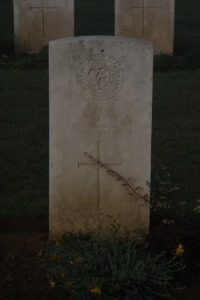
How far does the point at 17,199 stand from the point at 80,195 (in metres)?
1.31

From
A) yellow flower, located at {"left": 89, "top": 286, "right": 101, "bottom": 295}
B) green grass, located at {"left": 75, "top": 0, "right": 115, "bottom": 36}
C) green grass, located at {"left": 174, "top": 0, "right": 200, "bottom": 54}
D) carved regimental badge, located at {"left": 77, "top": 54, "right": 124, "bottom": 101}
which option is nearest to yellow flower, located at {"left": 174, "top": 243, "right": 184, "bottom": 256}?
yellow flower, located at {"left": 89, "top": 286, "right": 101, "bottom": 295}

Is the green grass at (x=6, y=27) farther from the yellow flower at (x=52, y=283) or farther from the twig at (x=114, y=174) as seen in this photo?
the yellow flower at (x=52, y=283)

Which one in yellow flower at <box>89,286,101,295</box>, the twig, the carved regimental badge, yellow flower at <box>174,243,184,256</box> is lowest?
yellow flower at <box>89,286,101,295</box>

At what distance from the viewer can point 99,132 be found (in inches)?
235

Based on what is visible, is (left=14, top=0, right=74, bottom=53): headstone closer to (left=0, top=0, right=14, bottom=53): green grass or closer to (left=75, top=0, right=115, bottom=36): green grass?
(left=0, top=0, right=14, bottom=53): green grass

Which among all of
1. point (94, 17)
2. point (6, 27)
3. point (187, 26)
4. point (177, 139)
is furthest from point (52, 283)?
point (94, 17)

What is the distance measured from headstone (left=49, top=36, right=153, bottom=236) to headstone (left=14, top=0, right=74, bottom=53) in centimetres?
841

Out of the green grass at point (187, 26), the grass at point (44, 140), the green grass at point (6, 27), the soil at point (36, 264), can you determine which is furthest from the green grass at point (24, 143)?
the green grass at point (187, 26)

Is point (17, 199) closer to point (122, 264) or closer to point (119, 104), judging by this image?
point (119, 104)

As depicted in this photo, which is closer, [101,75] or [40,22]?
[101,75]

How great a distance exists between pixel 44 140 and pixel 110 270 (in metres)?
4.21

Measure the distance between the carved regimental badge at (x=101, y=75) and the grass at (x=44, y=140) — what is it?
0.92m

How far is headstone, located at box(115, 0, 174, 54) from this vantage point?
45.7ft

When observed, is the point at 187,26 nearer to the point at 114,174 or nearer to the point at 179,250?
the point at 114,174
